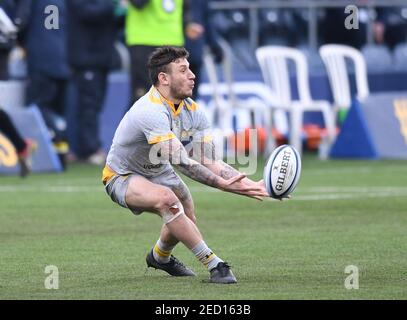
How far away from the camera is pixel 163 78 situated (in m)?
9.92

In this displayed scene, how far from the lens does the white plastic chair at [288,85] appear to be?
2284 cm

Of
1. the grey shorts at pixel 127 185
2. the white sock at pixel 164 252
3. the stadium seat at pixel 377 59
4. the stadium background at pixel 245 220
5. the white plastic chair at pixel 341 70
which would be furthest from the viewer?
the stadium seat at pixel 377 59

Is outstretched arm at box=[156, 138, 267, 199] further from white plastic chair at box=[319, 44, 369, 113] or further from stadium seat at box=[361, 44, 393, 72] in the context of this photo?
stadium seat at box=[361, 44, 393, 72]

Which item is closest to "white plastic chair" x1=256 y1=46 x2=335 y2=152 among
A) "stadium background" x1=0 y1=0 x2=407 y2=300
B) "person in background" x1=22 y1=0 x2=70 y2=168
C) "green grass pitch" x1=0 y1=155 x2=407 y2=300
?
"stadium background" x1=0 y1=0 x2=407 y2=300

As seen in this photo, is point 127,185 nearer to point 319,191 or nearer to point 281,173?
point 281,173

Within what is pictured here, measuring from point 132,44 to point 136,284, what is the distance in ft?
32.3

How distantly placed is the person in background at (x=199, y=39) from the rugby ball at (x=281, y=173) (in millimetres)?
9923

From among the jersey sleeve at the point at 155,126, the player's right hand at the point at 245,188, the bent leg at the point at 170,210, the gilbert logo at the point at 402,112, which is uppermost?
the jersey sleeve at the point at 155,126

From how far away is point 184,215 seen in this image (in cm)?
963

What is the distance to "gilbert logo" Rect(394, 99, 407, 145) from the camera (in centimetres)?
2172

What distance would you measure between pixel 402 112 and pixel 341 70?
2.48 metres

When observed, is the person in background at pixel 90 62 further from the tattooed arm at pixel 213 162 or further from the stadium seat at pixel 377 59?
the tattooed arm at pixel 213 162

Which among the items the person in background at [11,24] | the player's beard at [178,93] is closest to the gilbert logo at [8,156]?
the person in background at [11,24]

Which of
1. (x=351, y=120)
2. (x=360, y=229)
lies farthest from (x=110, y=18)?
(x=360, y=229)
